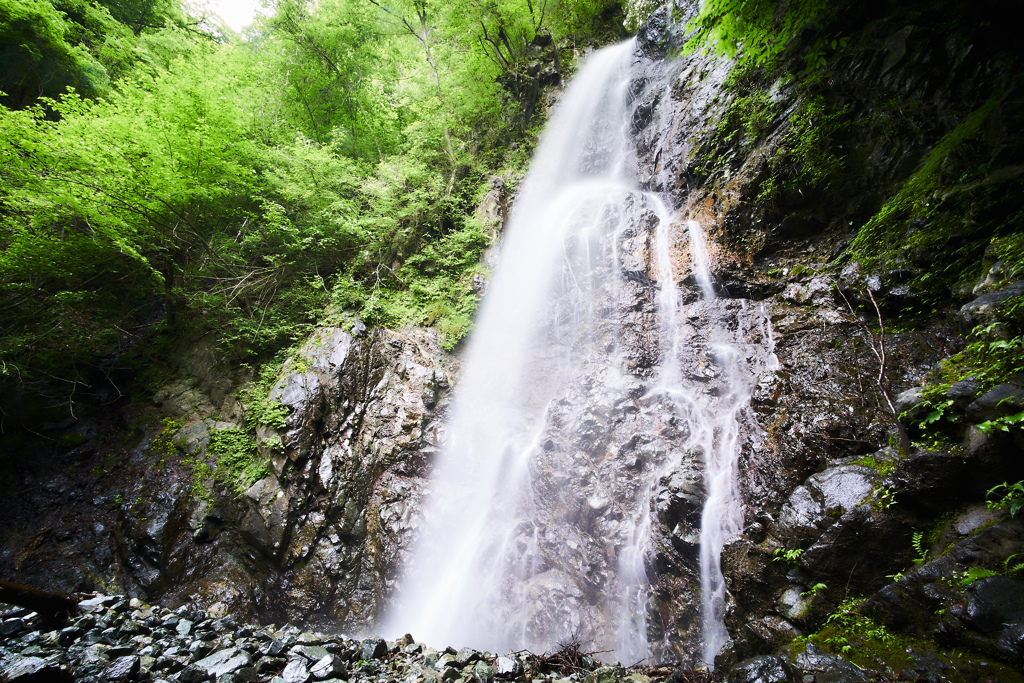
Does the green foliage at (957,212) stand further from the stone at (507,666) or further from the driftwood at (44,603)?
the driftwood at (44,603)

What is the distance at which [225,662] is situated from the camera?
121 inches

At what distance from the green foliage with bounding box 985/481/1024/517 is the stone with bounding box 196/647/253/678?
18.5 ft

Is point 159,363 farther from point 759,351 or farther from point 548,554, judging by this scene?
point 759,351

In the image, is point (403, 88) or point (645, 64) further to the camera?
point (403, 88)

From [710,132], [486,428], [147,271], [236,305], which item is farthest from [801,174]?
[147,271]

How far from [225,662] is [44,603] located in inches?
78.9

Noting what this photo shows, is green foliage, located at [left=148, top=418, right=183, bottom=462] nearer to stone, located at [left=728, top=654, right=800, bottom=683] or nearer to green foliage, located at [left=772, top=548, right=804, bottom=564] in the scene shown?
stone, located at [left=728, top=654, right=800, bottom=683]

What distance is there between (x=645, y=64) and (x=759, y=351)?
9.40 m

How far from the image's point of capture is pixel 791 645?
294 cm

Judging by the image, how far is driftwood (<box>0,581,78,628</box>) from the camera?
311cm

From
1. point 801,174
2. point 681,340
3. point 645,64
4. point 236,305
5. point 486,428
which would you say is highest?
point 645,64

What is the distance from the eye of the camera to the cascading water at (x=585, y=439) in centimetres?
470

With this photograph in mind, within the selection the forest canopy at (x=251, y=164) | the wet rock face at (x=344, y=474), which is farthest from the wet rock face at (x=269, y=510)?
the forest canopy at (x=251, y=164)

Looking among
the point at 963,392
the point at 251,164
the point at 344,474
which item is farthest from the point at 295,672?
the point at 251,164
